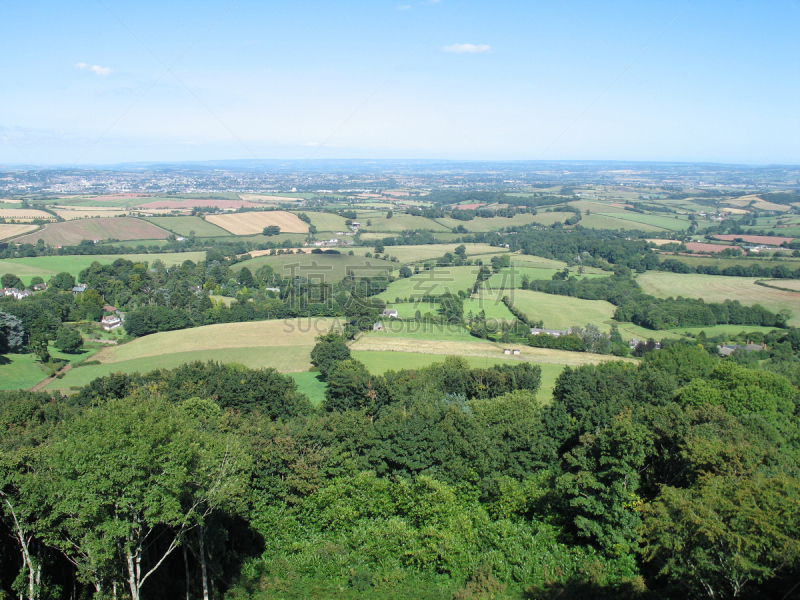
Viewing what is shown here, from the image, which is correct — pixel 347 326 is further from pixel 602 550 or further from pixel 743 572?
pixel 743 572

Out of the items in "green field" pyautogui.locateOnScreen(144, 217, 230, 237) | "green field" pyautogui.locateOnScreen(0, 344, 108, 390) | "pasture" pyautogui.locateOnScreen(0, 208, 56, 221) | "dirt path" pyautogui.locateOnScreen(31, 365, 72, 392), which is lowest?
"dirt path" pyautogui.locateOnScreen(31, 365, 72, 392)

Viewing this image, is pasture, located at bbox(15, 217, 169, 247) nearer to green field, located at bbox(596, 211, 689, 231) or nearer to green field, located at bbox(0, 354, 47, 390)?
green field, located at bbox(0, 354, 47, 390)

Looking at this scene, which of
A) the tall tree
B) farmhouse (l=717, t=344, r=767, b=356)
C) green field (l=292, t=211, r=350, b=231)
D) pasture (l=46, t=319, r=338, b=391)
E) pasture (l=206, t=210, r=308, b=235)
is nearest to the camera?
the tall tree

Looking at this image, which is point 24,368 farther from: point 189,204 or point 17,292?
point 189,204

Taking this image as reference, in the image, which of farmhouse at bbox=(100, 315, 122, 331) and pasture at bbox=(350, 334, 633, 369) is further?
farmhouse at bbox=(100, 315, 122, 331)

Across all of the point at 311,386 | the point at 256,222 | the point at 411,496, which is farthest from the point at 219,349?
the point at 256,222

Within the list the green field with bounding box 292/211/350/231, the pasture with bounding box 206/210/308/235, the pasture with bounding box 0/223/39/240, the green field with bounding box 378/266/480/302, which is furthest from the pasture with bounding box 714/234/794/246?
the pasture with bounding box 0/223/39/240

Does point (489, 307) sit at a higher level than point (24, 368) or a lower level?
higher

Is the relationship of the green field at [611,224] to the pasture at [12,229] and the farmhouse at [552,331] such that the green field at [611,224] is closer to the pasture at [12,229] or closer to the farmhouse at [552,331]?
the farmhouse at [552,331]
